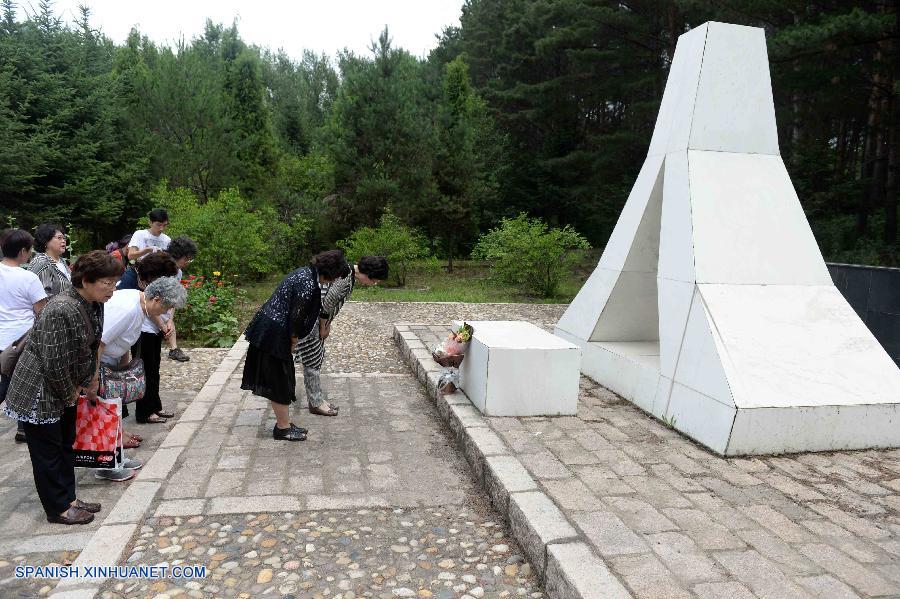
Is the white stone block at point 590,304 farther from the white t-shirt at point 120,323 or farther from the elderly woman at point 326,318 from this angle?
the white t-shirt at point 120,323

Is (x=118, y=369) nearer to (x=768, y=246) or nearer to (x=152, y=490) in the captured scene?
(x=152, y=490)

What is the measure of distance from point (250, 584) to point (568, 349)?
9.99ft

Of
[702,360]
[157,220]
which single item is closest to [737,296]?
[702,360]

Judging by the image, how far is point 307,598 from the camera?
282 cm

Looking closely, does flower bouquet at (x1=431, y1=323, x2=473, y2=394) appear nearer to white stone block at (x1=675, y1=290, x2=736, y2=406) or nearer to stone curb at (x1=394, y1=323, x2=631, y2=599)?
stone curb at (x1=394, y1=323, x2=631, y2=599)

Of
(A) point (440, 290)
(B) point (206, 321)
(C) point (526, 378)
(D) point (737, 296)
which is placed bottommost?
(A) point (440, 290)

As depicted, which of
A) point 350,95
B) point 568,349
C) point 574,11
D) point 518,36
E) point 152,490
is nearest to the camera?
point 152,490

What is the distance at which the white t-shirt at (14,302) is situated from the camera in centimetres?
422

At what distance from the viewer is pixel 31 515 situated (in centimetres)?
352

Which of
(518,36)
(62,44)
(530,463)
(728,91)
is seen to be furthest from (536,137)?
(530,463)

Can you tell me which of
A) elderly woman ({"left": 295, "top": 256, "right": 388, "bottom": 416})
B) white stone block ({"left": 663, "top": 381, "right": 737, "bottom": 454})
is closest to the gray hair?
elderly woman ({"left": 295, "top": 256, "right": 388, "bottom": 416})

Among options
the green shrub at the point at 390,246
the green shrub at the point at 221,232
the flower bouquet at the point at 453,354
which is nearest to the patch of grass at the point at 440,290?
the green shrub at the point at 390,246

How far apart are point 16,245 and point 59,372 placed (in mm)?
1783

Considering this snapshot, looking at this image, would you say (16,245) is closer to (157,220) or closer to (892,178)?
(157,220)
